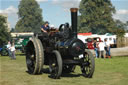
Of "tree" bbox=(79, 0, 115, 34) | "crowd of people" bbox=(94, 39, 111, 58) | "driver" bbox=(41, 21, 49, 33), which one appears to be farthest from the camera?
"tree" bbox=(79, 0, 115, 34)

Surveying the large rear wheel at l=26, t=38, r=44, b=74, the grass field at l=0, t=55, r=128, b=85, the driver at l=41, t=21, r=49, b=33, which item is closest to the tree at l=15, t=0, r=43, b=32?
the driver at l=41, t=21, r=49, b=33

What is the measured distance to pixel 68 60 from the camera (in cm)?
938

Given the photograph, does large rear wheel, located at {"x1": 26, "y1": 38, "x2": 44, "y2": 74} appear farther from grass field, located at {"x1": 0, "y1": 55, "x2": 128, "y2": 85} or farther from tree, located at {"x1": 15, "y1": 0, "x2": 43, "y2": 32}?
tree, located at {"x1": 15, "y1": 0, "x2": 43, "y2": 32}

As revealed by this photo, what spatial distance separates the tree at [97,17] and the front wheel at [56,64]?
5796cm

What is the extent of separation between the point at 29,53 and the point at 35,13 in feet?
323

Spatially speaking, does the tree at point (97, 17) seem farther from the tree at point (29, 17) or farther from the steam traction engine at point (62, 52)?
the steam traction engine at point (62, 52)

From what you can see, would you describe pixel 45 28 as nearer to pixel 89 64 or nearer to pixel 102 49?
pixel 89 64

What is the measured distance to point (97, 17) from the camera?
67938 mm

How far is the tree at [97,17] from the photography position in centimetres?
6796

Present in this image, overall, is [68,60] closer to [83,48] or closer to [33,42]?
[83,48]

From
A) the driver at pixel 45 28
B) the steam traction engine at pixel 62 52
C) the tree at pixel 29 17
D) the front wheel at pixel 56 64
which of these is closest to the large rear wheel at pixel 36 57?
the steam traction engine at pixel 62 52

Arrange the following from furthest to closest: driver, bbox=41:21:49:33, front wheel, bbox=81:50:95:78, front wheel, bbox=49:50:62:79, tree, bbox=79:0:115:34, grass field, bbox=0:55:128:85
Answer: tree, bbox=79:0:115:34 → driver, bbox=41:21:49:33 → front wheel, bbox=81:50:95:78 → front wheel, bbox=49:50:62:79 → grass field, bbox=0:55:128:85

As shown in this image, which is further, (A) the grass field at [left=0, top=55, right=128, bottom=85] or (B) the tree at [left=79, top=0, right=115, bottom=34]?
(B) the tree at [left=79, top=0, right=115, bottom=34]

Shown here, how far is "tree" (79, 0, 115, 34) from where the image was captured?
67956 mm
